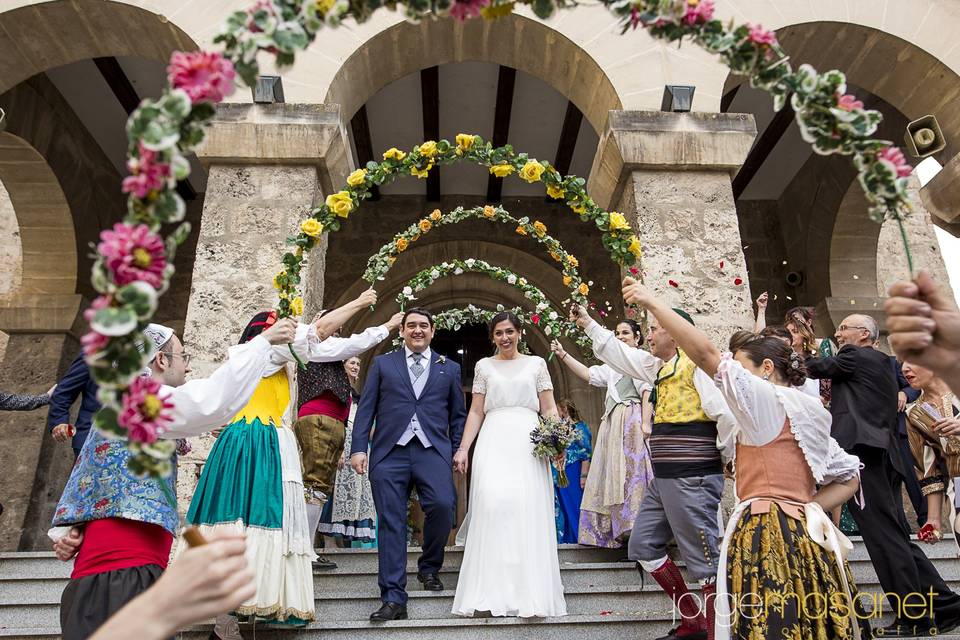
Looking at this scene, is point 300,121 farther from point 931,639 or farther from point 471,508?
point 931,639

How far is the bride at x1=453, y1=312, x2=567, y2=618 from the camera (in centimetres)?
413

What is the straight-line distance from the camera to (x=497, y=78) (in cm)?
861

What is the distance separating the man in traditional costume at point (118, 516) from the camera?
2432mm

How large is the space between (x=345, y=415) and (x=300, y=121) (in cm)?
217

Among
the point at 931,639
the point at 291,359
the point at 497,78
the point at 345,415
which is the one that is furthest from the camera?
the point at 497,78

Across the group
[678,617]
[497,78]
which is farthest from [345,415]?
[497,78]

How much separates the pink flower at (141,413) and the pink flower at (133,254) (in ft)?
0.71

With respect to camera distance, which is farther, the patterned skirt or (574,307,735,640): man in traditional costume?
the patterned skirt

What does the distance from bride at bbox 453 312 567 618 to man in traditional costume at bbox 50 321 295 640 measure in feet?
6.41

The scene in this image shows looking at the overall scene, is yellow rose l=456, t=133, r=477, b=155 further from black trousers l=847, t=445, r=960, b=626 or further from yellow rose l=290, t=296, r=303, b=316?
black trousers l=847, t=445, r=960, b=626

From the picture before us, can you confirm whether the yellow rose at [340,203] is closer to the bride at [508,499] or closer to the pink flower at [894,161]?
the bride at [508,499]

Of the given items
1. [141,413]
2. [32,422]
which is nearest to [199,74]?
[141,413]

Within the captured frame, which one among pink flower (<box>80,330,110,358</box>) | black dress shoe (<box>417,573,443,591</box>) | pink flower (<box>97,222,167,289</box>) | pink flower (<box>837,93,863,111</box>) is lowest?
black dress shoe (<box>417,573,443,591</box>)

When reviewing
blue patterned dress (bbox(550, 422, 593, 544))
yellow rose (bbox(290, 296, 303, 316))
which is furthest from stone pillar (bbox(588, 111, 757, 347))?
yellow rose (bbox(290, 296, 303, 316))
